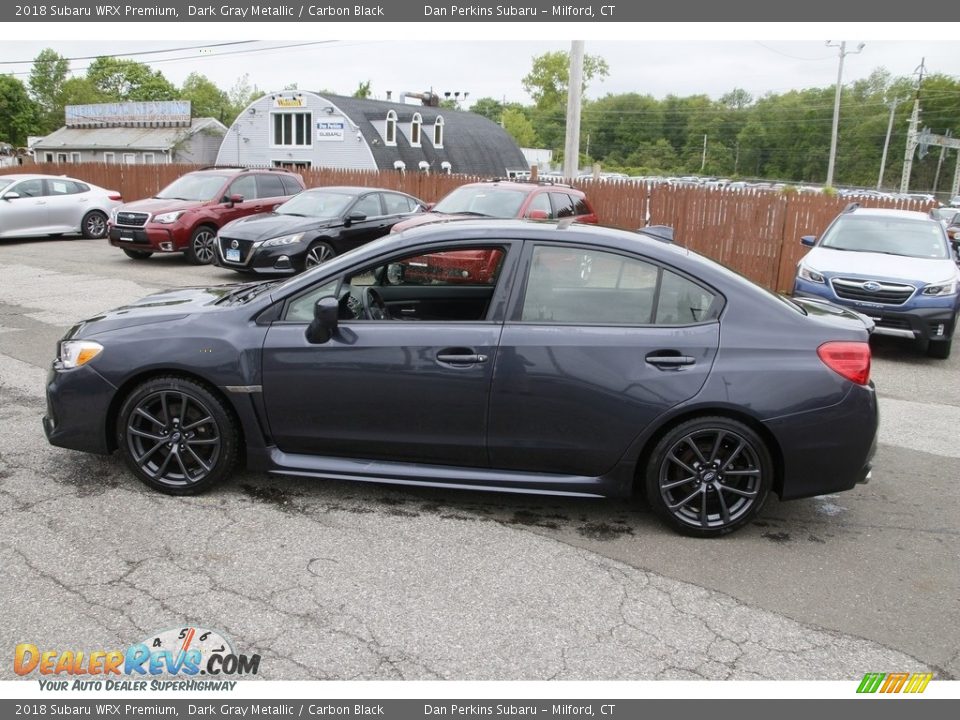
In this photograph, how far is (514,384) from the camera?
4199 millimetres

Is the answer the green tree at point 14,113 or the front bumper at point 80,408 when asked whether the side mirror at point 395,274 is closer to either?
the front bumper at point 80,408

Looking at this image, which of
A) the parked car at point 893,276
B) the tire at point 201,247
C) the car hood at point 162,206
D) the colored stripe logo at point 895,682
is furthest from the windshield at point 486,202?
the colored stripe logo at point 895,682

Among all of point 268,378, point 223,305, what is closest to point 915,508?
point 268,378

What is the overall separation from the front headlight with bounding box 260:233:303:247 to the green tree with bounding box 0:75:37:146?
235 feet

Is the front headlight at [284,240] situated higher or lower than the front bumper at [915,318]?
higher

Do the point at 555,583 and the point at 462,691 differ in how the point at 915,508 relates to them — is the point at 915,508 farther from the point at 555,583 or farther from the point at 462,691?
the point at 462,691

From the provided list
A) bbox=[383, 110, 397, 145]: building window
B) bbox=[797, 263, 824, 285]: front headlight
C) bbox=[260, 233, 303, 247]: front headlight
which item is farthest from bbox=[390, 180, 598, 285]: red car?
bbox=[383, 110, 397, 145]: building window

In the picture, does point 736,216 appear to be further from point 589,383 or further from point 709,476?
point 589,383

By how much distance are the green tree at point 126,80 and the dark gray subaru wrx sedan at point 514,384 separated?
9662 centimetres

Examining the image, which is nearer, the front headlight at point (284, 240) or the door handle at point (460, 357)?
the door handle at point (460, 357)

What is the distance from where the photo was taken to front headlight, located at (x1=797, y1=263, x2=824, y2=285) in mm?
9688

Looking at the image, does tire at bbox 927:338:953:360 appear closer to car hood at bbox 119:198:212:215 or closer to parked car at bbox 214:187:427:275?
parked car at bbox 214:187:427:275

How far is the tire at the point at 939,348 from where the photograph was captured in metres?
9.30

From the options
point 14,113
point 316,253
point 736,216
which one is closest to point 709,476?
point 316,253
